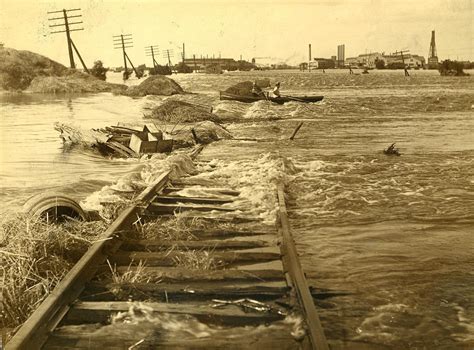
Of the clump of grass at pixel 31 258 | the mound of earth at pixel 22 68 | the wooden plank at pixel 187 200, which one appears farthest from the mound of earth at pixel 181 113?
the mound of earth at pixel 22 68

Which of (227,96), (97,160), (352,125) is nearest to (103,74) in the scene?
(227,96)

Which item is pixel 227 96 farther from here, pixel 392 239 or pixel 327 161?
pixel 392 239

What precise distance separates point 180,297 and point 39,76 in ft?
155

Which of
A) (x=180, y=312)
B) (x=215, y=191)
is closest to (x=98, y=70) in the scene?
(x=215, y=191)

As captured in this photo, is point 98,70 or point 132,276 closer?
point 132,276

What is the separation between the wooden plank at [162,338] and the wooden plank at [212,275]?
824mm

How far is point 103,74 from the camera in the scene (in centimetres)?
5897

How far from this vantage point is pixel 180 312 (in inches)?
148

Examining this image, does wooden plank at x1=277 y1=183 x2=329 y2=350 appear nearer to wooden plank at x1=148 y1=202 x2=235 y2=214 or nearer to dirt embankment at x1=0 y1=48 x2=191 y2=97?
wooden plank at x1=148 y1=202 x2=235 y2=214

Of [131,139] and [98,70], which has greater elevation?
[98,70]

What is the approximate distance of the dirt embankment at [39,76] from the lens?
43875mm

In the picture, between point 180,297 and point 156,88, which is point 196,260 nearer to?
point 180,297

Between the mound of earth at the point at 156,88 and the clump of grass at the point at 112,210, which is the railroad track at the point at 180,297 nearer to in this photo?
the clump of grass at the point at 112,210

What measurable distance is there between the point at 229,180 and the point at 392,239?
13.5 feet
